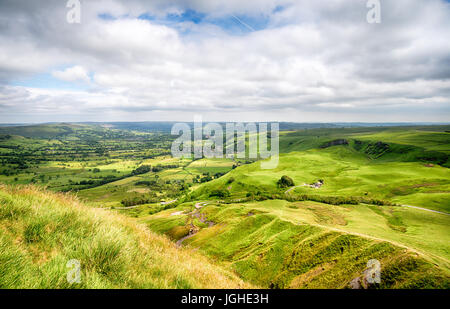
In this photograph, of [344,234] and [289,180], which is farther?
[289,180]

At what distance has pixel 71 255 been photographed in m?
5.61

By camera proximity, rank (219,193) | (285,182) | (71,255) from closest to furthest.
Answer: (71,255) < (285,182) < (219,193)

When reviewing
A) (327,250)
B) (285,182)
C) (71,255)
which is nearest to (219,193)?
(285,182)

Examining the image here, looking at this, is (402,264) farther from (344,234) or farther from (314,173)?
(314,173)

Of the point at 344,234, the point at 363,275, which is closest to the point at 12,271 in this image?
the point at 363,275

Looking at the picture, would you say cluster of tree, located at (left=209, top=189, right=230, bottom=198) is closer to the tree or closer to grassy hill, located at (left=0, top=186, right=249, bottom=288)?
the tree

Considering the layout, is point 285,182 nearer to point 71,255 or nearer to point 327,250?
point 327,250

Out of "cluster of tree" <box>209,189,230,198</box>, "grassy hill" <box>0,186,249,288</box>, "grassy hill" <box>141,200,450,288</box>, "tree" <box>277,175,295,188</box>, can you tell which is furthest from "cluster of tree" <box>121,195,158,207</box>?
"grassy hill" <box>0,186,249,288</box>

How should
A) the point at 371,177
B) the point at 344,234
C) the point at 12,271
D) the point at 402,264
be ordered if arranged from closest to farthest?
the point at 12,271 → the point at 402,264 → the point at 344,234 → the point at 371,177

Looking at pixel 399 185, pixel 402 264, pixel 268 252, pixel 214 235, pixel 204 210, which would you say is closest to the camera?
pixel 402 264

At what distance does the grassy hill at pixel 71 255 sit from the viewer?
4.48 meters
